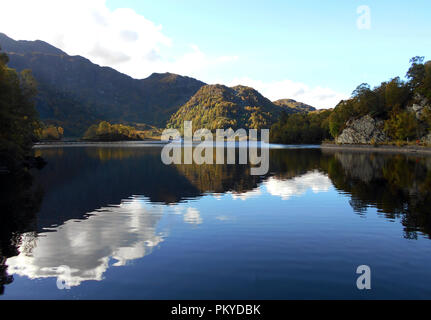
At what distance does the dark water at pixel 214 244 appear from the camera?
1386cm

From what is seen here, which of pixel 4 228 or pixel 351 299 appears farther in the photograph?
pixel 4 228

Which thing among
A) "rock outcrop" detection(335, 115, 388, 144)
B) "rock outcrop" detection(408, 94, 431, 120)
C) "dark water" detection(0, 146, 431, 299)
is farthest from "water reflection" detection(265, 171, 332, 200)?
"rock outcrop" detection(335, 115, 388, 144)

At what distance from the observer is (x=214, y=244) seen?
65.0 feet

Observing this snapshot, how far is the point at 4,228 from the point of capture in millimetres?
23141

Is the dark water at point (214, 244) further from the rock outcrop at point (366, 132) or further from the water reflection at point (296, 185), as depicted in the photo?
the rock outcrop at point (366, 132)

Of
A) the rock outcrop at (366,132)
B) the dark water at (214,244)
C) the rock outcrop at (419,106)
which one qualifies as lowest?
the dark water at (214,244)

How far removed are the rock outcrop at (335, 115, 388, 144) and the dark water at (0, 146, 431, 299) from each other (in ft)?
517

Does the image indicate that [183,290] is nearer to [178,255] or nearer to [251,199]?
[178,255]

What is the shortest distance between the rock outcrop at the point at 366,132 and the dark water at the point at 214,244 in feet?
517

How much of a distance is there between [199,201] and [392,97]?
18236cm

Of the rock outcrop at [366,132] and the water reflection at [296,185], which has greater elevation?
the rock outcrop at [366,132]

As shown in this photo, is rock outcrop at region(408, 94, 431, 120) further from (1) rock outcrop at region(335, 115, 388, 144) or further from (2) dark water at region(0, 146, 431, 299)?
(2) dark water at region(0, 146, 431, 299)

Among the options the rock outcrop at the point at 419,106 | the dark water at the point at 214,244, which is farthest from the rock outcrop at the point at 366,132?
the dark water at the point at 214,244
